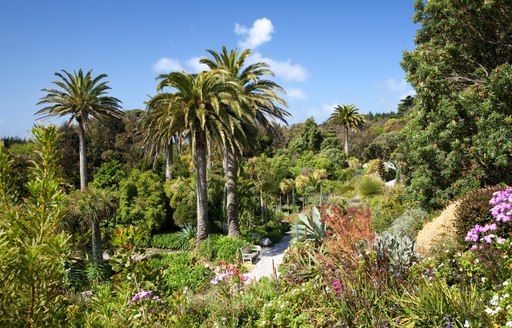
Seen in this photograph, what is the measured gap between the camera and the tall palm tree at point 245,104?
1719cm

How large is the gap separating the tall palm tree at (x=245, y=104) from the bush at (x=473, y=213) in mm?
10901

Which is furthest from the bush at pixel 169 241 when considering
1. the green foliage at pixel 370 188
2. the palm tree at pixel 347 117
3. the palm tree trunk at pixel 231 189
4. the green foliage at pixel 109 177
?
the palm tree at pixel 347 117

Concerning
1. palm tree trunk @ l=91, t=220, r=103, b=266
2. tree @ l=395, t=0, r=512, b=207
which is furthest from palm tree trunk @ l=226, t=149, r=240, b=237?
tree @ l=395, t=0, r=512, b=207

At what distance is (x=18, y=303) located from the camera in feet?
4.69

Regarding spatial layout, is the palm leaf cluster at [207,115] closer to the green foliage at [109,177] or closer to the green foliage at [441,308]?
the green foliage at [109,177]

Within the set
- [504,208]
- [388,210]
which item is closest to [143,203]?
[388,210]

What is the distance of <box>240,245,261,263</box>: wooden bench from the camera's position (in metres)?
14.6

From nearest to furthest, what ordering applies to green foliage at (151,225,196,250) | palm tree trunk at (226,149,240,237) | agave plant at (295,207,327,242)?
agave plant at (295,207,327,242) < palm tree trunk at (226,149,240,237) < green foliage at (151,225,196,250)

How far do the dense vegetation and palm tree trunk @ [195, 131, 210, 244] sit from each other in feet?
0.23

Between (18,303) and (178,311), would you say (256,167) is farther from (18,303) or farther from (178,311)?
(18,303)

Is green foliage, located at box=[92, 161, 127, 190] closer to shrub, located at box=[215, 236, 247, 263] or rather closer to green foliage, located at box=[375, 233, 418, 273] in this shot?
shrub, located at box=[215, 236, 247, 263]

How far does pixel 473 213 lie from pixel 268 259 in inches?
382

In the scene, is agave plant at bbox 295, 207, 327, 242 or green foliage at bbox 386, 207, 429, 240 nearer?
agave plant at bbox 295, 207, 327, 242

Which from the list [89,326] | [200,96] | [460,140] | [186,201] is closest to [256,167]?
[186,201]
